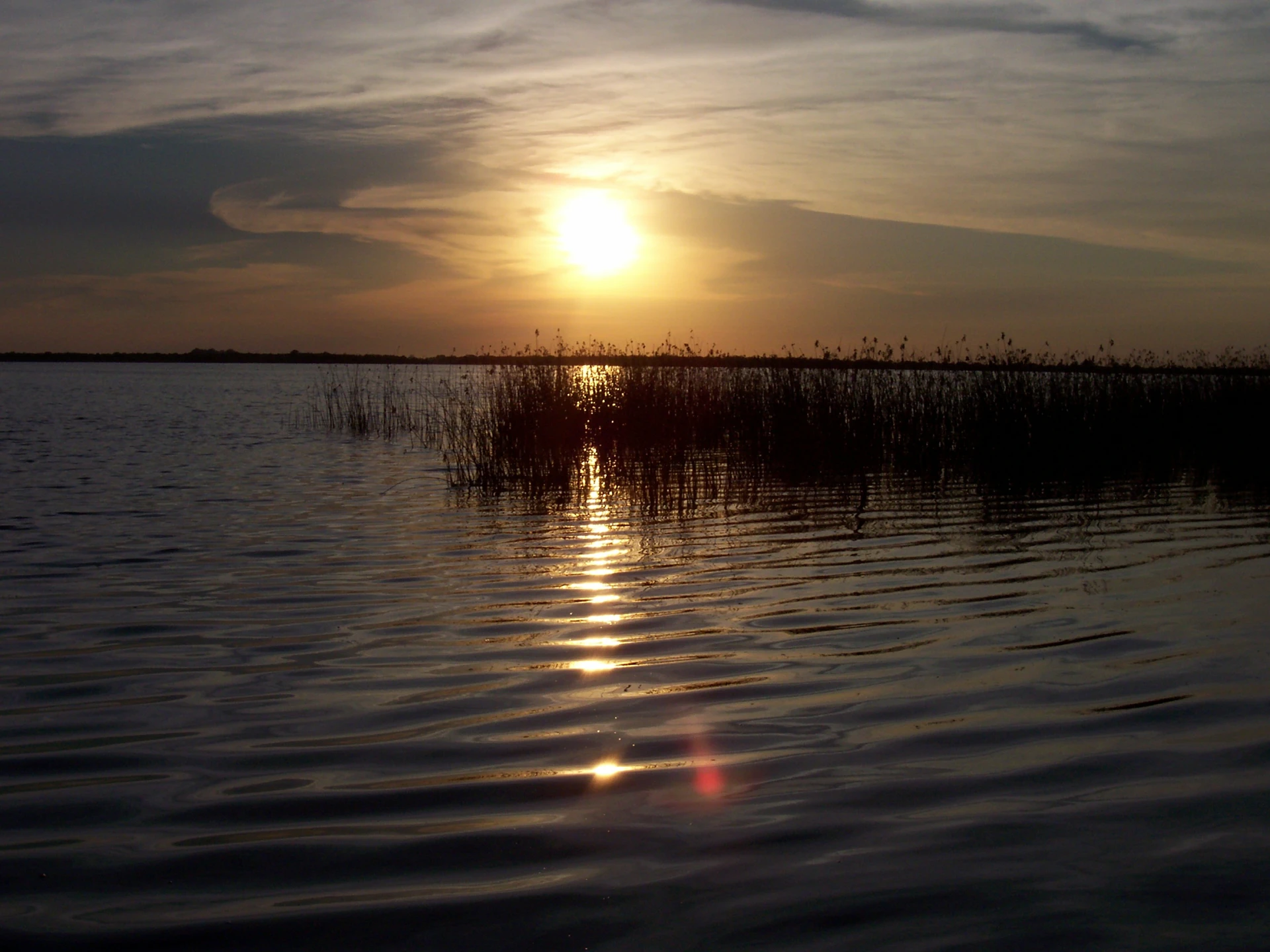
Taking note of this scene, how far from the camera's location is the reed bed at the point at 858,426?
10227 millimetres

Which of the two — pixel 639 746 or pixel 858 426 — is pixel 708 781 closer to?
pixel 639 746

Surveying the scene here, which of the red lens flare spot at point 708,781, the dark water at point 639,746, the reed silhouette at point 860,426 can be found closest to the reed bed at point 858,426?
the reed silhouette at point 860,426

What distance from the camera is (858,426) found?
11227mm

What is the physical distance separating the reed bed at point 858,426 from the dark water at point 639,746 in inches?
155

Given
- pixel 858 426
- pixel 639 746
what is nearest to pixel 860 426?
pixel 858 426

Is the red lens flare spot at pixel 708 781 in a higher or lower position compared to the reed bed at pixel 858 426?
lower

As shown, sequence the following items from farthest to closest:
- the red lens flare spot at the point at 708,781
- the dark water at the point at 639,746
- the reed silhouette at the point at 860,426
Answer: the reed silhouette at the point at 860,426
the red lens flare spot at the point at 708,781
the dark water at the point at 639,746

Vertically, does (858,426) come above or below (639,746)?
above

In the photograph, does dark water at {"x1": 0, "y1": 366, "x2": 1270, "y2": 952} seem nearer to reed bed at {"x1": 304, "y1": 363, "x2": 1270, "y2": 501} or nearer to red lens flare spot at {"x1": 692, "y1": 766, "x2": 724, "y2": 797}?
red lens flare spot at {"x1": 692, "y1": 766, "x2": 724, "y2": 797}

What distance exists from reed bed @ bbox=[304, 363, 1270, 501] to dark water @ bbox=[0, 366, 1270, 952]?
394 cm

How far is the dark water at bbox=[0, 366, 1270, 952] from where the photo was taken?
6.53ft

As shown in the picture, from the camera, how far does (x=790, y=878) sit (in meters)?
2.11

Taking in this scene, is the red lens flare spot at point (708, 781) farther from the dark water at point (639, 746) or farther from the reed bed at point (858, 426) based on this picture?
the reed bed at point (858, 426)

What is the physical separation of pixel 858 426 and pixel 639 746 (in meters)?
8.81
